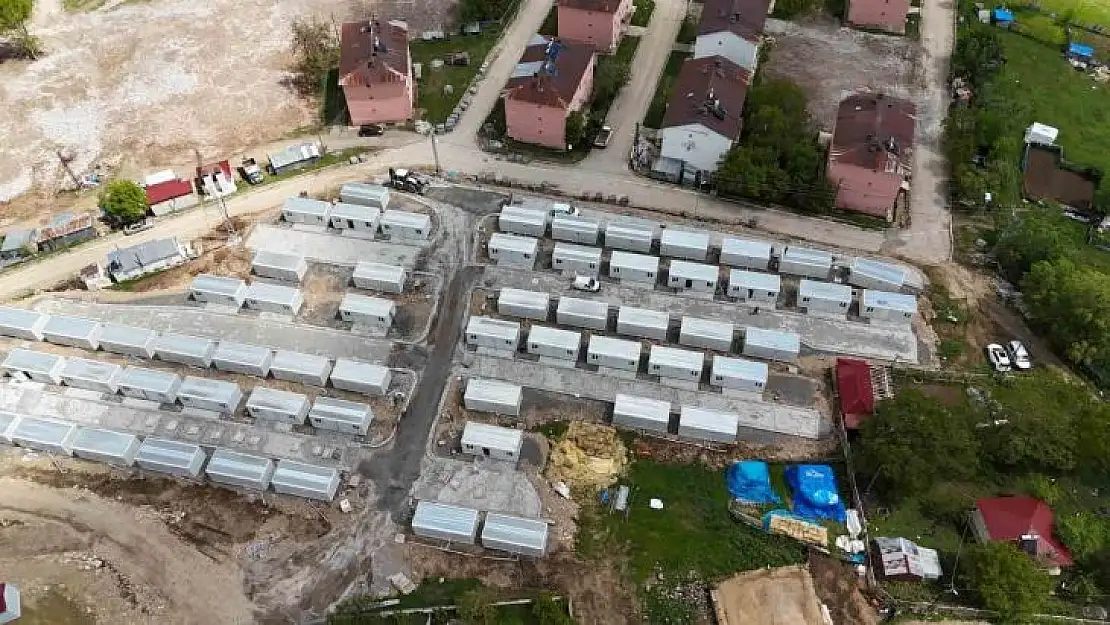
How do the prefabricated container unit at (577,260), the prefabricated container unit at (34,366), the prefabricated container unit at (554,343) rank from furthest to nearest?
the prefabricated container unit at (577,260) → the prefabricated container unit at (554,343) → the prefabricated container unit at (34,366)

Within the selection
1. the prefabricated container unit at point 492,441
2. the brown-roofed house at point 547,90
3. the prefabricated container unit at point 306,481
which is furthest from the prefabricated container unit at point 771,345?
the prefabricated container unit at point 306,481

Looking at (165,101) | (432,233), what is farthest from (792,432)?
(165,101)

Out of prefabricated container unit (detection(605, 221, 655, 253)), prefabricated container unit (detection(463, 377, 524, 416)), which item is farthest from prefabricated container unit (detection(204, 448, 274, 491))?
prefabricated container unit (detection(605, 221, 655, 253))

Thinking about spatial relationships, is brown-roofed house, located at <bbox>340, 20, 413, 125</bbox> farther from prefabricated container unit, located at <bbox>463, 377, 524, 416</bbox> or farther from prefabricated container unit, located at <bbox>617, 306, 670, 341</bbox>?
prefabricated container unit, located at <bbox>463, 377, 524, 416</bbox>

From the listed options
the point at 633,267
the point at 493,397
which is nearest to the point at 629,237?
the point at 633,267

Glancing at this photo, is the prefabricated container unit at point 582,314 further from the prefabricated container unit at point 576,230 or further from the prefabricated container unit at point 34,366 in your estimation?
the prefabricated container unit at point 34,366

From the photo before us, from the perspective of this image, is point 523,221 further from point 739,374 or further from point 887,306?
point 887,306

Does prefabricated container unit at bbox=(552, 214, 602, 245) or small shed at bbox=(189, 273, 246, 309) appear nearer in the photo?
small shed at bbox=(189, 273, 246, 309)

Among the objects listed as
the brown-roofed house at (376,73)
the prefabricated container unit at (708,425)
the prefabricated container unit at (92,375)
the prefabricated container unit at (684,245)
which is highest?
the brown-roofed house at (376,73)
